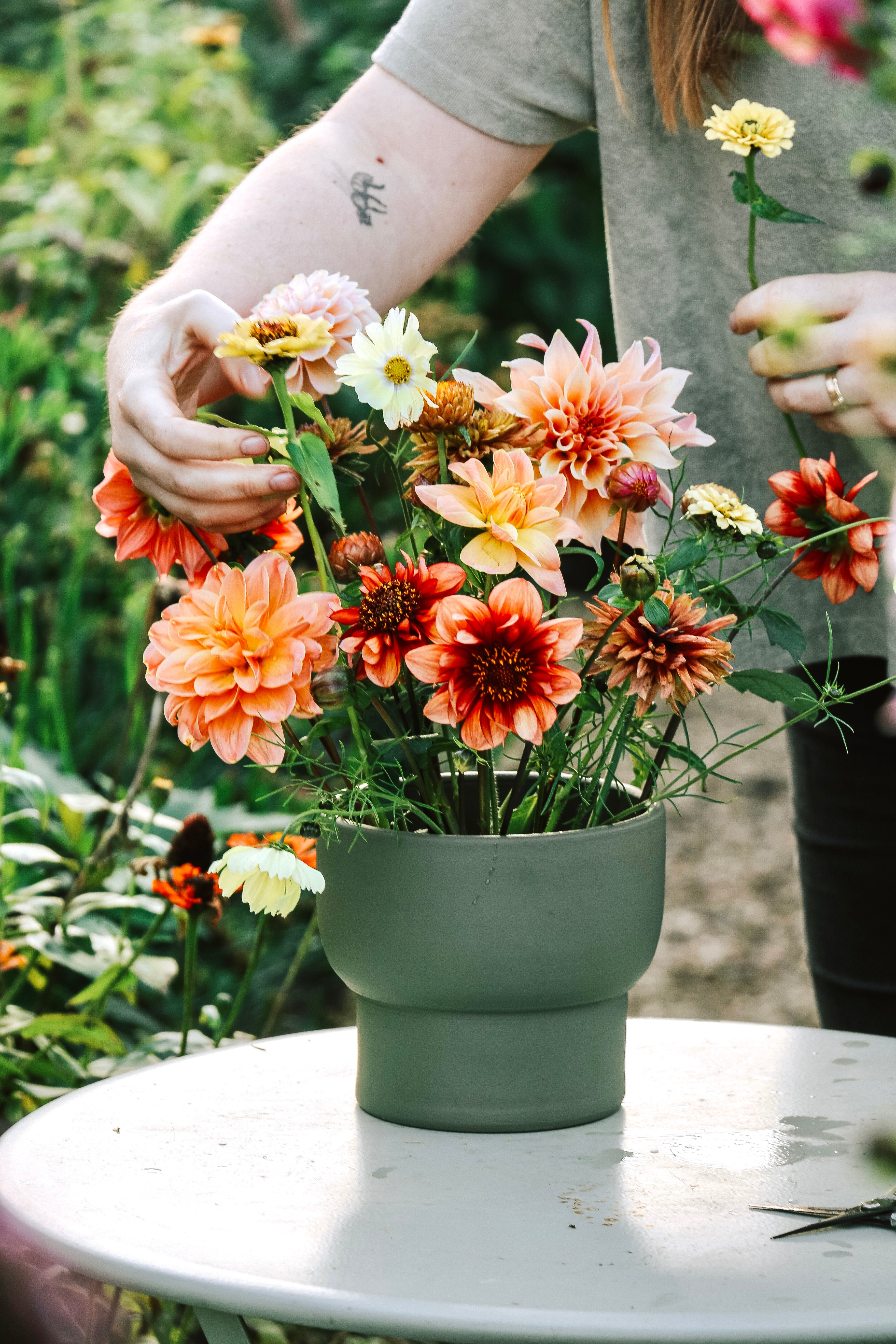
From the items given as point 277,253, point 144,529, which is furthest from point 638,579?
point 277,253

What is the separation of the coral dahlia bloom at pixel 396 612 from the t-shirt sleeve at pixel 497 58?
536 mm

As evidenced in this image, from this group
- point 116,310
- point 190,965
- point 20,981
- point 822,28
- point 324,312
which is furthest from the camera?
point 116,310

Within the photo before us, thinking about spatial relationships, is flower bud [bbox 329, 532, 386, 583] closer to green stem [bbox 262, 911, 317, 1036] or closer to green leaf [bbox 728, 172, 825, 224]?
green leaf [bbox 728, 172, 825, 224]

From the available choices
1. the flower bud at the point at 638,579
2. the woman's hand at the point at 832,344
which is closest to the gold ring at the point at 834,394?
the woman's hand at the point at 832,344

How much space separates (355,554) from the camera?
2.35 ft

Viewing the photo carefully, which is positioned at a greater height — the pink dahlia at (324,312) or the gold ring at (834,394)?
the pink dahlia at (324,312)

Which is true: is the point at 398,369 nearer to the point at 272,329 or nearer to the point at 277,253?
the point at 272,329

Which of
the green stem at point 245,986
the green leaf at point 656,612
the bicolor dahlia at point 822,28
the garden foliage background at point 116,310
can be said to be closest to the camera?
the bicolor dahlia at point 822,28

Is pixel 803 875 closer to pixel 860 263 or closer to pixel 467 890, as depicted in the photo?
pixel 860 263

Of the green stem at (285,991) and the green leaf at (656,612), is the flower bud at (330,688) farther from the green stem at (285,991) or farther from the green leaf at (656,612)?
the green stem at (285,991)

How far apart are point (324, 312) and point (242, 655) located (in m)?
0.19

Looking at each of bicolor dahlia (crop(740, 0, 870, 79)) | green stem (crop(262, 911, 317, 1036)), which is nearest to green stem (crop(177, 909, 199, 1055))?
green stem (crop(262, 911, 317, 1036))

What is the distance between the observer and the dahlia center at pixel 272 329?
0.69 metres

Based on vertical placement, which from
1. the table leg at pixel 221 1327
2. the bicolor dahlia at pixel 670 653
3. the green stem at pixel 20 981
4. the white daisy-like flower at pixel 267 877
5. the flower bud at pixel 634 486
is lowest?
the green stem at pixel 20 981
